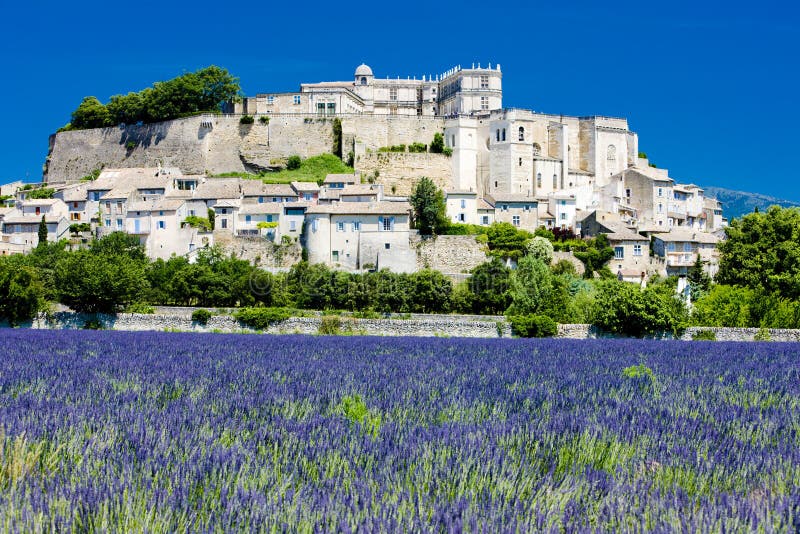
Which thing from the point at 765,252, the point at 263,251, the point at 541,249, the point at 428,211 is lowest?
the point at 765,252

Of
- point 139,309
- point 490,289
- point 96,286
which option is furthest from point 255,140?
point 96,286

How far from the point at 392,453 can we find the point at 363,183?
5965 cm

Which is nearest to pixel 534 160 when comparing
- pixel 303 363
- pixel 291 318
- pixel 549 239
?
pixel 549 239

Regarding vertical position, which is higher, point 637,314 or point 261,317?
point 637,314

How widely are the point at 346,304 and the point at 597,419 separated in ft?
118

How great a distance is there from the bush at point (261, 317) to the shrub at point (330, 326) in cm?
212

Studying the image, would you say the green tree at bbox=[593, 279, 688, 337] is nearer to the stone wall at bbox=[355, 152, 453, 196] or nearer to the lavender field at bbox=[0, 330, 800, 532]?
the lavender field at bbox=[0, 330, 800, 532]

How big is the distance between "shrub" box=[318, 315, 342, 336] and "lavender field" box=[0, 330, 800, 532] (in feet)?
68.8

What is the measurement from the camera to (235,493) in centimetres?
342

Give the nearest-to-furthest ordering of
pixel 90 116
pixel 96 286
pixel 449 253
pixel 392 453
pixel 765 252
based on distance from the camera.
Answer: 1. pixel 392 453
2. pixel 96 286
3. pixel 765 252
4. pixel 449 253
5. pixel 90 116

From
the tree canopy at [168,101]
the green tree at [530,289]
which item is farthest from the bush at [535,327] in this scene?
the tree canopy at [168,101]

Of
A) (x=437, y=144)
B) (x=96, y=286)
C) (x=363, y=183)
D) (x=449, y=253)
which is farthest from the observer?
(x=437, y=144)

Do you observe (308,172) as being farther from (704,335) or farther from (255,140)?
(704,335)

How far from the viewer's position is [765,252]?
39.5 meters
